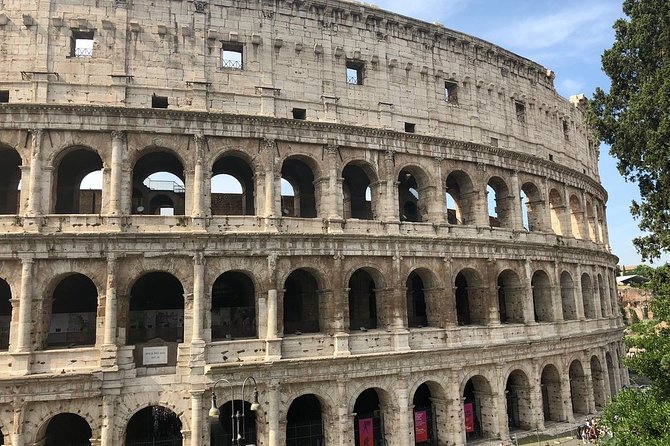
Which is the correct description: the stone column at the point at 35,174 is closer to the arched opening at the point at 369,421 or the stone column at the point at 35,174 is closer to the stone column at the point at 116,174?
the stone column at the point at 116,174

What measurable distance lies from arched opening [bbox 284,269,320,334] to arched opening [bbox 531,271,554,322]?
1247cm

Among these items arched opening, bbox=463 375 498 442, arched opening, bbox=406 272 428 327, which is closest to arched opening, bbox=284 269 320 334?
arched opening, bbox=406 272 428 327

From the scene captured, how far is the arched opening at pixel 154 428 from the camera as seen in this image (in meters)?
19.9

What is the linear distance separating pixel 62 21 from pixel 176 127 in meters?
6.04

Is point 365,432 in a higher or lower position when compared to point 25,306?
lower

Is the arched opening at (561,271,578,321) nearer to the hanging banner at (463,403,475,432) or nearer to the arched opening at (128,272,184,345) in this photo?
the hanging banner at (463,403,475,432)

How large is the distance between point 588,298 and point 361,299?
15575 millimetres

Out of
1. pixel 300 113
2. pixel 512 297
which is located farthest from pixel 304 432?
pixel 300 113

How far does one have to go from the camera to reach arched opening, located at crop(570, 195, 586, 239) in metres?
31.4

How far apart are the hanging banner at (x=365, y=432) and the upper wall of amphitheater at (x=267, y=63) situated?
41.9ft

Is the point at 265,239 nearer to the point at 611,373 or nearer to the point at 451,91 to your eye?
the point at 451,91

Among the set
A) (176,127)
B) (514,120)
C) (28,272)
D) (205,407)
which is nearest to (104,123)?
(176,127)

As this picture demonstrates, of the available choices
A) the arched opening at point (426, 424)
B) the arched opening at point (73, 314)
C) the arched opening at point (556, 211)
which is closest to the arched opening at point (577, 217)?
the arched opening at point (556, 211)

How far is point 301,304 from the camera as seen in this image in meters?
23.3
